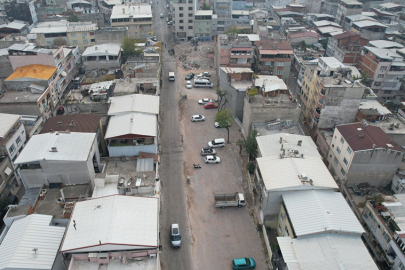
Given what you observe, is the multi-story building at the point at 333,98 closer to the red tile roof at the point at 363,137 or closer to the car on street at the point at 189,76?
the red tile roof at the point at 363,137

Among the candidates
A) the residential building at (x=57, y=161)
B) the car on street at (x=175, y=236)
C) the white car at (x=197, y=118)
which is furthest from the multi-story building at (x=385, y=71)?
the residential building at (x=57, y=161)

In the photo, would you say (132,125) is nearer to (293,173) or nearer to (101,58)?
(293,173)

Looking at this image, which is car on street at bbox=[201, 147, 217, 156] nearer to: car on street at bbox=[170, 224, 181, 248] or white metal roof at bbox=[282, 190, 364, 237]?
car on street at bbox=[170, 224, 181, 248]

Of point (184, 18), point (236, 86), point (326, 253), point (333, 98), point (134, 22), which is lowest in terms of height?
point (326, 253)

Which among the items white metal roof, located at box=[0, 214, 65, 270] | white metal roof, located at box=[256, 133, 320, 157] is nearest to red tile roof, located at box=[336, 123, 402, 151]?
white metal roof, located at box=[256, 133, 320, 157]

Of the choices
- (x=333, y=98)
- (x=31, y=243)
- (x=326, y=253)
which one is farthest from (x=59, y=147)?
(x=333, y=98)

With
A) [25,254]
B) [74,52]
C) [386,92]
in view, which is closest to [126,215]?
[25,254]
